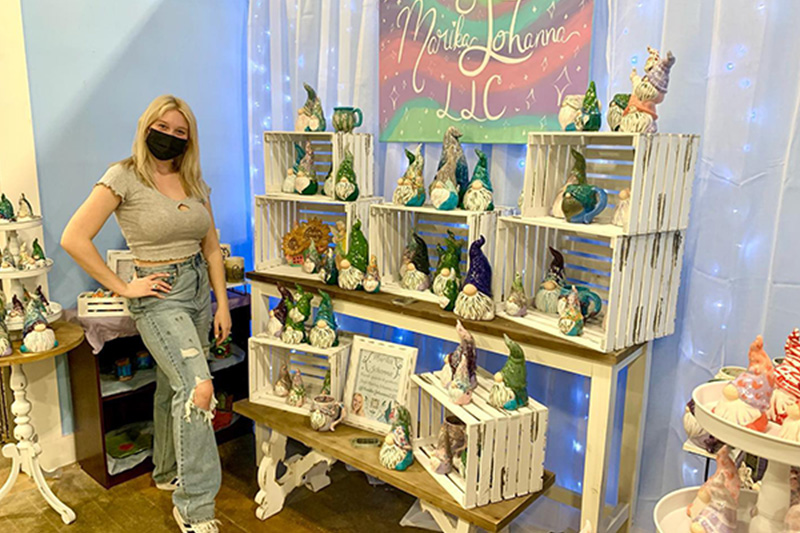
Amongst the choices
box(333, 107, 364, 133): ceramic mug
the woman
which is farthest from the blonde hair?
box(333, 107, 364, 133): ceramic mug

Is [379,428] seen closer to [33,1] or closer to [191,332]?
[191,332]

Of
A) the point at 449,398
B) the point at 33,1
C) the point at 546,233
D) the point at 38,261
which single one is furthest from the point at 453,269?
the point at 33,1

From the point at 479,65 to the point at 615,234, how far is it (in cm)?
84

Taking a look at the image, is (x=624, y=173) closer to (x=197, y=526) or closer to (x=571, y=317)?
(x=571, y=317)

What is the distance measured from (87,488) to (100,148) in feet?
4.44

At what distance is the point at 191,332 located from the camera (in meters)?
2.01

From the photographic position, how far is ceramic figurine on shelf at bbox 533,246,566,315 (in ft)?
6.12

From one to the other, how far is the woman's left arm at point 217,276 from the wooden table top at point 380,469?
0.29 meters

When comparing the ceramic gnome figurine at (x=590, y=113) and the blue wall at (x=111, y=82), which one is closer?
the ceramic gnome figurine at (x=590, y=113)

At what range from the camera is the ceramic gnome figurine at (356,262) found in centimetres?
217

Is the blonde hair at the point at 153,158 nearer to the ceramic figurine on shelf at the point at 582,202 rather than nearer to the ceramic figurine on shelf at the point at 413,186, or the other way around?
the ceramic figurine on shelf at the point at 413,186

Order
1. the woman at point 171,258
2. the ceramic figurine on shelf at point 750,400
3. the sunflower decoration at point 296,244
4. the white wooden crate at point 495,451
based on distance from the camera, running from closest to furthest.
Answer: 1. the ceramic figurine on shelf at point 750,400
2. the white wooden crate at point 495,451
3. the woman at point 171,258
4. the sunflower decoration at point 296,244

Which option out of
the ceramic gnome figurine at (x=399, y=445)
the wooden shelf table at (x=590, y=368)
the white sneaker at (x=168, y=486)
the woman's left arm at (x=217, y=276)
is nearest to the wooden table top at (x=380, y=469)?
the ceramic gnome figurine at (x=399, y=445)

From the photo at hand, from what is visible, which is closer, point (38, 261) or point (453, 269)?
point (453, 269)
